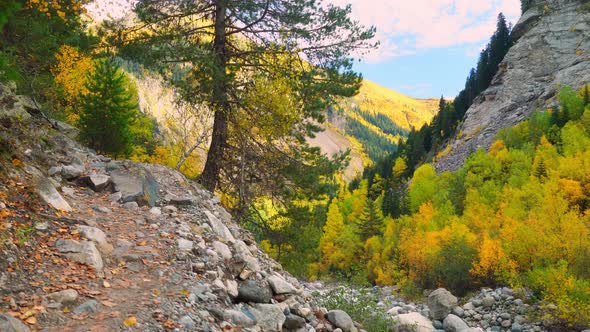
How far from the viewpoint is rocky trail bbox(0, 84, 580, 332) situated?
15.6 ft

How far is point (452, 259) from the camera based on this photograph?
33062mm

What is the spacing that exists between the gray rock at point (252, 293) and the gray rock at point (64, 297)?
2.70 meters

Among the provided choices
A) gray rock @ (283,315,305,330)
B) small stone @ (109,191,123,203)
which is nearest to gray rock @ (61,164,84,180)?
small stone @ (109,191,123,203)

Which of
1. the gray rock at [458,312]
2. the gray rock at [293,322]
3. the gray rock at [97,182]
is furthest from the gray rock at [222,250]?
the gray rock at [458,312]

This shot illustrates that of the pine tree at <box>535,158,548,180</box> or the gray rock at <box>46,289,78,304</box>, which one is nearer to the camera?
the gray rock at <box>46,289,78,304</box>

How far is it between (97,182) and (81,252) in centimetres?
319

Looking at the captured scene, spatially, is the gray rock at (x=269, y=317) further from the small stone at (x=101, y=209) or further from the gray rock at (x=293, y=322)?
the small stone at (x=101, y=209)

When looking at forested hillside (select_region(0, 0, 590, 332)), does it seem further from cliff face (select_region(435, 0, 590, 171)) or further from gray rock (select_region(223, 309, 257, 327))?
cliff face (select_region(435, 0, 590, 171))

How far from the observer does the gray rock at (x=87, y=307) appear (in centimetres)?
469

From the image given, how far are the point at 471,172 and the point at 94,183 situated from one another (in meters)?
59.2

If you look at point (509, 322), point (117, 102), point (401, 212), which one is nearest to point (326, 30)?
point (117, 102)

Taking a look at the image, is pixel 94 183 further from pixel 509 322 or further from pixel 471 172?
pixel 471 172

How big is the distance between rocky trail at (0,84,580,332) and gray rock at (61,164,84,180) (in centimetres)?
2

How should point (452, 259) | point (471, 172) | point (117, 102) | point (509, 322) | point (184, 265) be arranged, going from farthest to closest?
point (471, 172) → point (452, 259) → point (117, 102) → point (509, 322) → point (184, 265)
